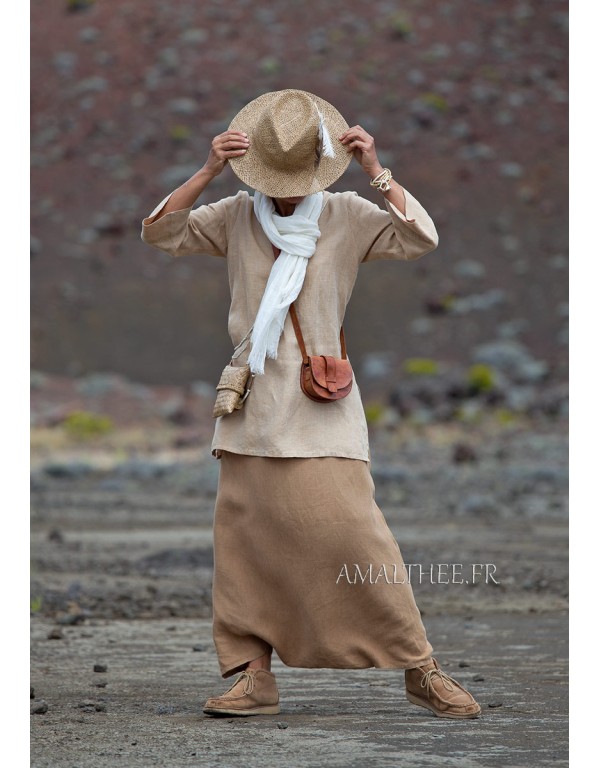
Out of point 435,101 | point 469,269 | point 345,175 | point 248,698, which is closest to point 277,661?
point 248,698

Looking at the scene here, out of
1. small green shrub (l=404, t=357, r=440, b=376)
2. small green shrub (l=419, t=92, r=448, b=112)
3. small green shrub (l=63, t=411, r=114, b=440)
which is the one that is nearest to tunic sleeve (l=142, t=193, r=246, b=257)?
small green shrub (l=63, t=411, r=114, b=440)

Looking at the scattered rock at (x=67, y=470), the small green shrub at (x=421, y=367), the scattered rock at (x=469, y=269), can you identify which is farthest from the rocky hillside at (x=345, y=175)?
the scattered rock at (x=67, y=470)

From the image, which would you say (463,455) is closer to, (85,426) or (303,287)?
(85,426)

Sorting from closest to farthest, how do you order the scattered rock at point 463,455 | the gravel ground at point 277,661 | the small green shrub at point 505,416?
the gravel ground at point 277,661 → the scattered rock at point 463,455 → the small green shrub at point 505,416

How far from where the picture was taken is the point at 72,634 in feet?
21.7

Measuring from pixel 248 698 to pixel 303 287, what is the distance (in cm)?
126

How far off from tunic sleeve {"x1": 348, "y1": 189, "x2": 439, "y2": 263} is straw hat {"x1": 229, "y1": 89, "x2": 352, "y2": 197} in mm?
174

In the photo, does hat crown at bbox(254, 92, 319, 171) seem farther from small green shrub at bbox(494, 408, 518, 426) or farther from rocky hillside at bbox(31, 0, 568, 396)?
rocky hillside at bbox(31, 0, 568, 396)

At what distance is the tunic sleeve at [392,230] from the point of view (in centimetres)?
461

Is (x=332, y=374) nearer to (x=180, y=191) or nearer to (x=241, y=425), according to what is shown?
(x=241, y=425)

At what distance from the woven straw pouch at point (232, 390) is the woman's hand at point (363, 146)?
705 millimetres

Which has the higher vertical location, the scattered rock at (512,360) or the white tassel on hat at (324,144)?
the scattered rock at (512,360)

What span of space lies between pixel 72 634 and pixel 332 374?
252cm

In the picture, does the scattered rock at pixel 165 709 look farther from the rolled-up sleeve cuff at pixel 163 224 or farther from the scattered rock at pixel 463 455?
the scattered rock at pixel 463 455
